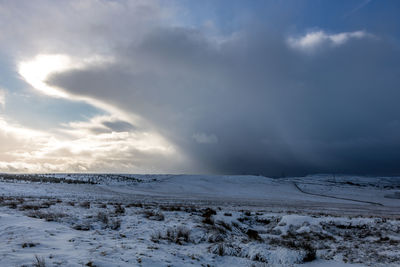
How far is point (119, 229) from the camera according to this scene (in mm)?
11531

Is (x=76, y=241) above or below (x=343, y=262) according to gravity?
above

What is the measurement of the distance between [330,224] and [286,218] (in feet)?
8.34

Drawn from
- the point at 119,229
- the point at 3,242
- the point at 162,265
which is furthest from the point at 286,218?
the point at 3,242

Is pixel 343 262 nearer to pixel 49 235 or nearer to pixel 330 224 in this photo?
pixel 330 224

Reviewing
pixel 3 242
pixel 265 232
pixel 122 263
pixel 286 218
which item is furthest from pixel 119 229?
pixel 286 218

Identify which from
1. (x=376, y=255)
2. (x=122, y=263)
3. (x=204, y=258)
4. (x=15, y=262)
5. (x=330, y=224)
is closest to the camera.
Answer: (x=15, y=262)

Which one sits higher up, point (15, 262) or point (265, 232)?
point (15, 262)

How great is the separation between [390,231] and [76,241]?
50.8 feet

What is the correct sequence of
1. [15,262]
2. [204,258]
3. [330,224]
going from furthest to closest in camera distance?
[330,224] → [204,258] → [15,262]

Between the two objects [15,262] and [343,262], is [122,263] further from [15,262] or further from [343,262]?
[343,262]

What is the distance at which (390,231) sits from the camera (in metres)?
14.0

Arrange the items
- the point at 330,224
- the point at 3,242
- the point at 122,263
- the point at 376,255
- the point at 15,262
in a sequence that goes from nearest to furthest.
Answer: the point at 15,262 < the point at 122,263 < the point at 3,242 < the point at 376,255 < the point at 330,224

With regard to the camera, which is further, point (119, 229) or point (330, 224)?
point (330, 224)

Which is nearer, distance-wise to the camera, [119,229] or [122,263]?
[122,263]
